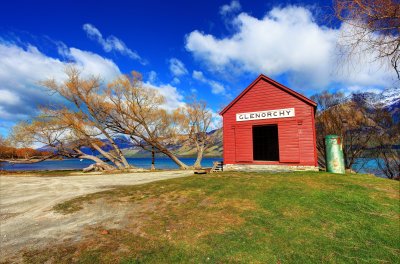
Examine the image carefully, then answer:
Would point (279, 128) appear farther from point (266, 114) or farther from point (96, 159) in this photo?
point (96, 159)

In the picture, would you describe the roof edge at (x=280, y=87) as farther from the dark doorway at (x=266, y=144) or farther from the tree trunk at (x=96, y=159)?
the tree trunk at (x=96, y=159)

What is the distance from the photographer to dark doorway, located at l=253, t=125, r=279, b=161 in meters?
23.1

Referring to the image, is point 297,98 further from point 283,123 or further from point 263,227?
point 263,227

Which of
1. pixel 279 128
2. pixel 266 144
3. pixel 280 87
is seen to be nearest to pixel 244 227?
pixel 279 128

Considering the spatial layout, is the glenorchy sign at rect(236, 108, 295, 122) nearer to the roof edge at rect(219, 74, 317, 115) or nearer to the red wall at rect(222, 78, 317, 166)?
the red wall at rect(222, 78, 317, 166)

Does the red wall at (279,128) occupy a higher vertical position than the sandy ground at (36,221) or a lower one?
higher

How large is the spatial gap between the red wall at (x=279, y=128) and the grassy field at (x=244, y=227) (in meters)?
5.15

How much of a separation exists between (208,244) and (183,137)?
28.1 metres

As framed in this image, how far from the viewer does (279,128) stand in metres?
17.0

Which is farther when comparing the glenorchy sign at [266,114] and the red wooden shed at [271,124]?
the glenorchy sign at [266,114]

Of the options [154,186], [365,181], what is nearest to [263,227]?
[154,186]

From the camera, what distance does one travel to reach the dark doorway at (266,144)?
2306 centimetres

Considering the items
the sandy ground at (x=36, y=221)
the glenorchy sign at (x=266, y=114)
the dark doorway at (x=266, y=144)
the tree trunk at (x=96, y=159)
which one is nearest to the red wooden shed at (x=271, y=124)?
the glenorchy sign at (x=266, y=114)

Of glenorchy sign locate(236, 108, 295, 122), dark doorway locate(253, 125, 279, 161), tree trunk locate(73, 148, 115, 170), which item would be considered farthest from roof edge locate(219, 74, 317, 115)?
tree trunk locate(73, 148, 115, 170)
